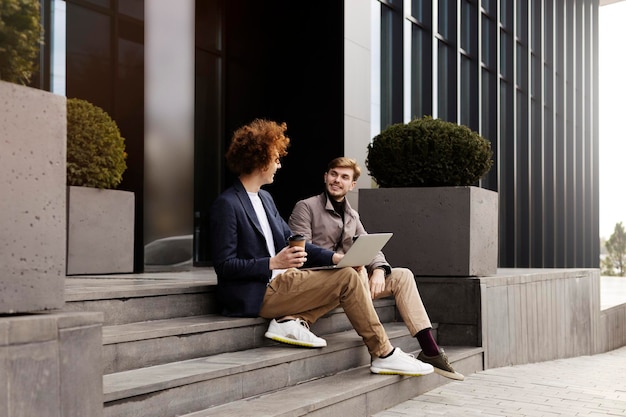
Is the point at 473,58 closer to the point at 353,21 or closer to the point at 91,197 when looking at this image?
the point at 353,21

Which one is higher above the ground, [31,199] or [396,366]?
[31,199]

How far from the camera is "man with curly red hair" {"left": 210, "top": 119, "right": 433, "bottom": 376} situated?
16.0 ft

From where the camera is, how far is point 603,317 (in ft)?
34.5

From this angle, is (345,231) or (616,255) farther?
(616,255)

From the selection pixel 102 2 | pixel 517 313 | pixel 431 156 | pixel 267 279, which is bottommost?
pixel 517 313

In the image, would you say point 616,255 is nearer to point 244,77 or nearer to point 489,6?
point 489,6

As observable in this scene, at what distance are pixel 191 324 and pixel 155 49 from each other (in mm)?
5077

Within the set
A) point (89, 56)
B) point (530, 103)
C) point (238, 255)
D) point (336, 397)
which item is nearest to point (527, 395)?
point (336, 397)

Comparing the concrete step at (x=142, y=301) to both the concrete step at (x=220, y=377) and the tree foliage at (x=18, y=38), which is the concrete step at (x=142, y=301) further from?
the tree foliage at (x=18, y=38)

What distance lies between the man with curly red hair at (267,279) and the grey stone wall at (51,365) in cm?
194

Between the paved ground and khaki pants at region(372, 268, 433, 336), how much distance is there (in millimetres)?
497

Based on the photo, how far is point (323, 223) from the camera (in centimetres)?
602

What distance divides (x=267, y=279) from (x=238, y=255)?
0.24 meters

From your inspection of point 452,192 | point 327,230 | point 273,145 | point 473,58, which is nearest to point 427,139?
point 452,192
